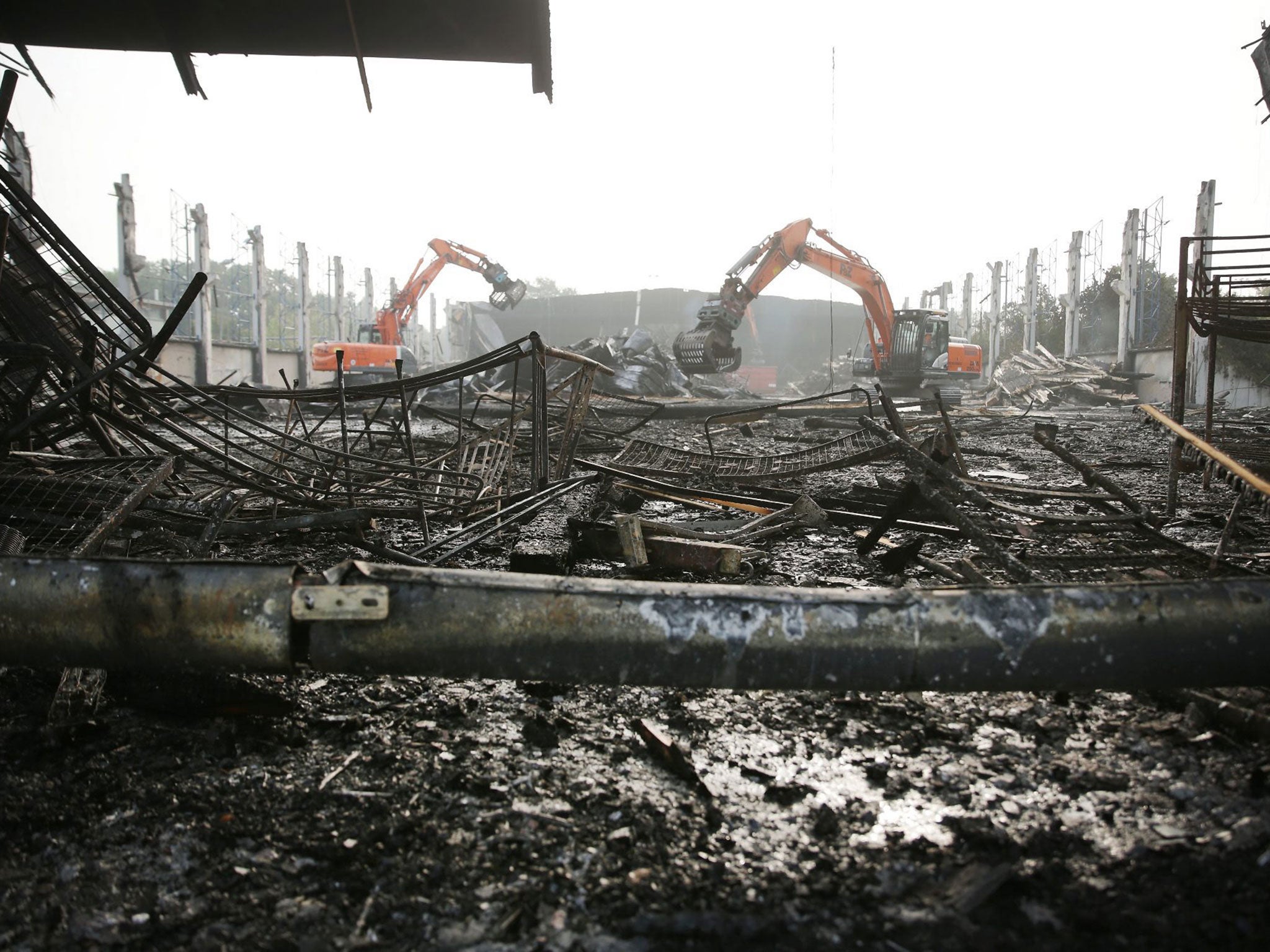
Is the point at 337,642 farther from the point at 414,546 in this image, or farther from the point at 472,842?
the point at 414,546

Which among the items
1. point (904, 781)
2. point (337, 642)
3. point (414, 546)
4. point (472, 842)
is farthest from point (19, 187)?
point (904, 781)

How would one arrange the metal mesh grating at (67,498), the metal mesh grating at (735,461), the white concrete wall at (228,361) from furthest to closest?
the white concrete wall at (228,361) < the metal mesh grating at (735,461) < the metal mesh grating at (67,498)

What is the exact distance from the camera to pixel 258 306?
21859mm

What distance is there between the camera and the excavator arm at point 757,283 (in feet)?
47.2

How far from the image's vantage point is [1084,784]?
69.3 inches

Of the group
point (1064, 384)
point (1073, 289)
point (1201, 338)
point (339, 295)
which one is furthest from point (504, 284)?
point (1073, 289)

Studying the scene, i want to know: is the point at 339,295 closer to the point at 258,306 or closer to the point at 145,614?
the point at 258,306

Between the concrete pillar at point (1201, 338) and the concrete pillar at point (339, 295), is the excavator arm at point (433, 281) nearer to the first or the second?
the concrete pillar at point (339, 295)

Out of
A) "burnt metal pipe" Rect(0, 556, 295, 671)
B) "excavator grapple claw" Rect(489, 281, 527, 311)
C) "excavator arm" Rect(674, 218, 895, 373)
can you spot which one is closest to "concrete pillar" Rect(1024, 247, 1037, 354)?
"excavator arm" Rect(674, 218, 895, 373)

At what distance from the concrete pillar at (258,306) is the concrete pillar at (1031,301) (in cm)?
2505

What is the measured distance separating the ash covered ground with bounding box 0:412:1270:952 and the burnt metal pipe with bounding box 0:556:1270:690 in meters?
0.37

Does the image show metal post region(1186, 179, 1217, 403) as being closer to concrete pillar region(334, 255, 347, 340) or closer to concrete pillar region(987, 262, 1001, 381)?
concrete pillar region(987, 262, 1001, 381)

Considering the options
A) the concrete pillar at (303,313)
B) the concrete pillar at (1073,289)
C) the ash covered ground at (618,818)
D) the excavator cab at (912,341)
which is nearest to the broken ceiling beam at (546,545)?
the ash covered ground at (618,818)

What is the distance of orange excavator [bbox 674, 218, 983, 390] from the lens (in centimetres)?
1440
